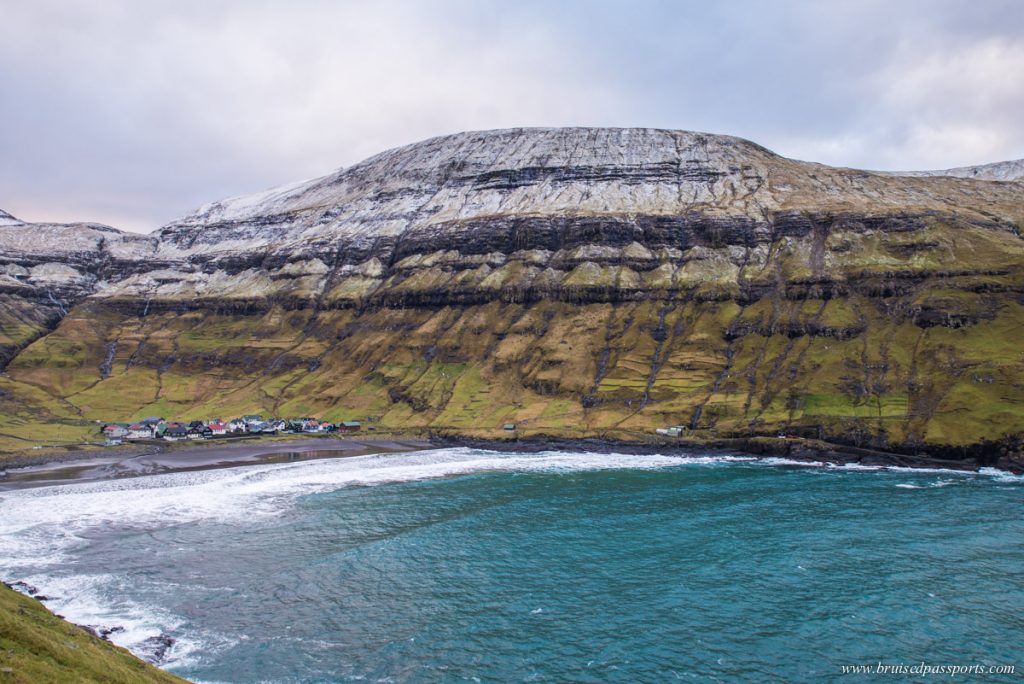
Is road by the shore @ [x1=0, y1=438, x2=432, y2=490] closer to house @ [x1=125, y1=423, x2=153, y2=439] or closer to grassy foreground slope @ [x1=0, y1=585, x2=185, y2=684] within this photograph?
house @ [x1=125, y1=423, x2=153, y2=439]

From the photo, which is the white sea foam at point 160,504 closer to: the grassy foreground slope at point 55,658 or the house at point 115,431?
the grassy foreground slope at point 55,658

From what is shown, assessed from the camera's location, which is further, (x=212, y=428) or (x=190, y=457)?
(x=212, y=428)

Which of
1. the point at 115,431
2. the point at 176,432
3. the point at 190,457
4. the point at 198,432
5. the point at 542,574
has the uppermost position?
the point at 115,431

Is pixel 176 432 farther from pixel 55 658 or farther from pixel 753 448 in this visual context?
pixel 55 658

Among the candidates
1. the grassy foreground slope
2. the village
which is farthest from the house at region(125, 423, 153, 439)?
the grassy foreground slope

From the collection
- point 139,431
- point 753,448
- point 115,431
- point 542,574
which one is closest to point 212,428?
point 139,431

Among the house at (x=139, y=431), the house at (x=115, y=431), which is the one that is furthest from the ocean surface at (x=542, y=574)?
the house at (x=139, y=431)

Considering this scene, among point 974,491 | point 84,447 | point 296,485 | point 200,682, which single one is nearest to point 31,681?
point 200,682
